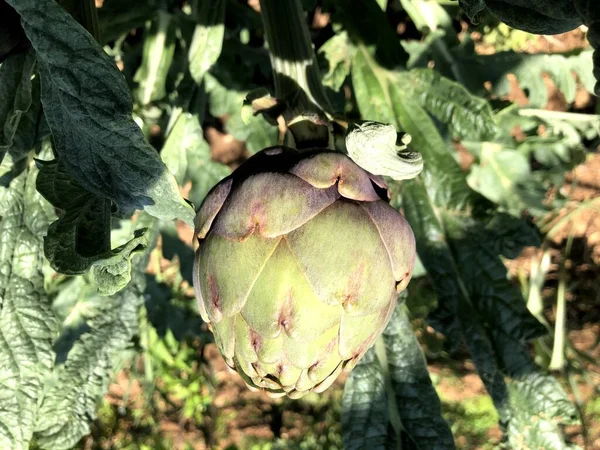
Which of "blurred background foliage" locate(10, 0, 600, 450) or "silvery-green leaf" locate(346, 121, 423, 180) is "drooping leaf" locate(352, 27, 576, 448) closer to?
"blurred background foliage" locate(10, 0, 600, 450)

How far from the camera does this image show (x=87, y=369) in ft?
3.36

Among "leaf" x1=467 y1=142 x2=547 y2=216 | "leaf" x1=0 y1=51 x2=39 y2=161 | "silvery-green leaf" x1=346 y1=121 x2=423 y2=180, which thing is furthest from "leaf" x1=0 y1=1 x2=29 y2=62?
"leaf" x1=467 y1=142 x2=547 y2=216

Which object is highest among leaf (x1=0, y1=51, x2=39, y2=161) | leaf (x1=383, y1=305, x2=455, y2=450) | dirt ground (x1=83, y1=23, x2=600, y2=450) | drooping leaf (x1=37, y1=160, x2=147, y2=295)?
leaf (x1=0, y1=51, x2=39, y2=161)

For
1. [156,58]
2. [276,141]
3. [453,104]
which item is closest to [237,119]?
[276,141]

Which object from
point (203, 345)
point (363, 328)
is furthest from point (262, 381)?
point (203, 345)

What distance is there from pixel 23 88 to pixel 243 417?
1.15 metres

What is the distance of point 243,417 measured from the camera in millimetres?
1622

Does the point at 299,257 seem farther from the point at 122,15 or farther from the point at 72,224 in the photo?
the point at 122,15

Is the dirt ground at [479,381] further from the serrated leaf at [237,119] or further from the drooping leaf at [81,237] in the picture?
the drooping leaf at [81,237]

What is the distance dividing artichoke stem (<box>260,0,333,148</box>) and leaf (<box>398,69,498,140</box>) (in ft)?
0.79

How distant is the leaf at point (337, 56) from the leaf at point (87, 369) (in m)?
0.40

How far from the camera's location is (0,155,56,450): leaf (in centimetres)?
83

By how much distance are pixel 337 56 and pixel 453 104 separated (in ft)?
0.79

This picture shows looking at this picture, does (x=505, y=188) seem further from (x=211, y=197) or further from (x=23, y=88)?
(x=23, y=88)
